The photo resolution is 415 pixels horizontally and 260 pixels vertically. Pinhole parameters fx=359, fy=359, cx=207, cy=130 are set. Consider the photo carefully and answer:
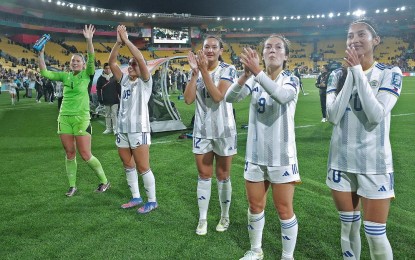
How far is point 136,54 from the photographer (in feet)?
13.4

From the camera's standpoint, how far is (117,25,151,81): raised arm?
391 cm

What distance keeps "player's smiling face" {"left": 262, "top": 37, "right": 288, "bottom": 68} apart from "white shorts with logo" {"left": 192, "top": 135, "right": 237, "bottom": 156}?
113 centimetres

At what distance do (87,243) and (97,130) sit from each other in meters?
7.87

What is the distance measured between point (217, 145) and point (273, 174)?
990 millimetres

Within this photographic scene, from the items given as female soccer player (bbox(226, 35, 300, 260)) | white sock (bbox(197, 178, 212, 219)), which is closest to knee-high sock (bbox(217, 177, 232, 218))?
white sock (bbox(197, 178, 212, 219))

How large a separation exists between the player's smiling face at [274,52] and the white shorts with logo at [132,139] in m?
2.20

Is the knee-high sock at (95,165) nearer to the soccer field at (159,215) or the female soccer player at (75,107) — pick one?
the female soccer player at (75,107)

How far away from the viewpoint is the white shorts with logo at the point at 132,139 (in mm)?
4477

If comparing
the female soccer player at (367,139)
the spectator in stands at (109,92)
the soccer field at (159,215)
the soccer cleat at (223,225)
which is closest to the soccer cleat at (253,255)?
the soccer field at (159,215)

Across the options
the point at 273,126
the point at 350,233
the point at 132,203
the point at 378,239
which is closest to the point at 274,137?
the point at 273,126

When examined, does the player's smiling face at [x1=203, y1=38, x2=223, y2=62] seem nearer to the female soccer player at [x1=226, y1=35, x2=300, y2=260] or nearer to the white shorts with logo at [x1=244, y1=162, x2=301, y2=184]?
the female soccer player at [x1=226, y1=35, x2=300, y2=260]

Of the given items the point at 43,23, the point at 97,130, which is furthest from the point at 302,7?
the point at 97,130

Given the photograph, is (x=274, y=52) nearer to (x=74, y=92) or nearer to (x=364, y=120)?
(x=364, y=120)

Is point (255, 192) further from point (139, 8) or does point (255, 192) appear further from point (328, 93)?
point (139, 8)
